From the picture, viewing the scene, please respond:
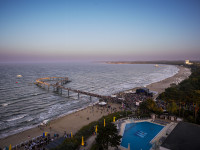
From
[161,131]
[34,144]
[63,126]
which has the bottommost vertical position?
[63,126]

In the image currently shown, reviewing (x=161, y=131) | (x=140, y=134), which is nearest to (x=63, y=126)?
(x=140, y=134)

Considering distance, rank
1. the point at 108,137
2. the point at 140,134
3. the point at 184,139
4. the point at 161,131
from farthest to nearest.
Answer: the point at 161,131 < the point at 140,134 < the point at 108,137 < the point at 184,139

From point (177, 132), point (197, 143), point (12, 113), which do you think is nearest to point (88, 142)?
point (177, 132)

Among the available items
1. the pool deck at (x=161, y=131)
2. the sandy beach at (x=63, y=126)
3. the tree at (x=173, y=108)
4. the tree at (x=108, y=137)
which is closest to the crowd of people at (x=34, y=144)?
the sandy beach at (x=63, y=126)

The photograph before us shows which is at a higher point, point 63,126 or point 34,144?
point 34,144

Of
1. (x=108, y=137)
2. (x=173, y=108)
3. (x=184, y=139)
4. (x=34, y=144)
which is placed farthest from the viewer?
(x=173, y=108)

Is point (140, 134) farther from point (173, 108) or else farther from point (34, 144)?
point (34, 144)

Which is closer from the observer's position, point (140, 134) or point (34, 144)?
point (34, 144)

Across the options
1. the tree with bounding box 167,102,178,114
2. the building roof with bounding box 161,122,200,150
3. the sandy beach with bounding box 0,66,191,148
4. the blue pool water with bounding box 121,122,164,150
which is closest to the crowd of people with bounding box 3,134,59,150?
the sandy beach with bounding box 0,66,191,148
